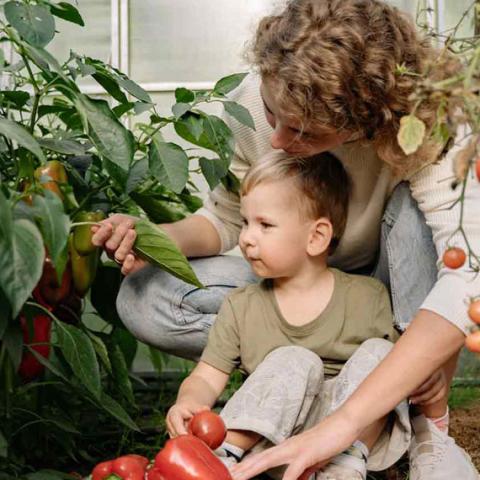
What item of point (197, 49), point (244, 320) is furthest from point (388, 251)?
point (197, 49)

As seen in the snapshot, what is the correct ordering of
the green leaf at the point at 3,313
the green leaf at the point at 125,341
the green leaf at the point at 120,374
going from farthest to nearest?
the green leaf at the point at 125,341
the green leaf at the point at 120,374
the green leaf at the point at 3,313

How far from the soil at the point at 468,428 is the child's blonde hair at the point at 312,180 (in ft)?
2.11

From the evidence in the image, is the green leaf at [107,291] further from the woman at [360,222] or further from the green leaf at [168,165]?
the green leaf at [168,165]

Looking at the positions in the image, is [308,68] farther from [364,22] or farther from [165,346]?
[165,346]

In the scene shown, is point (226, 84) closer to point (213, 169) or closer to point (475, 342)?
point (213, 169)

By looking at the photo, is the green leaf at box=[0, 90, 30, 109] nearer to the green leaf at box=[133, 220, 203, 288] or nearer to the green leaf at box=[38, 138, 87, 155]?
the green leaf at box=[38, 138, 87, 155]

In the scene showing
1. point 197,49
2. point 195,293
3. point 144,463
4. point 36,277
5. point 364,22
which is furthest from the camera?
point 197,49

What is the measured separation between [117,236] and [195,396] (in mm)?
323

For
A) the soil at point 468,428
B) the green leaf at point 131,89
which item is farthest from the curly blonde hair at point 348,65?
the soil at point 468,428

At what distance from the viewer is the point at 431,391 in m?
1.62

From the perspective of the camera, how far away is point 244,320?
1722 millimetres

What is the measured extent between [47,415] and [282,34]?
885 mm

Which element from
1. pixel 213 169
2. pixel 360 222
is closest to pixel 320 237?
pixel 360 222

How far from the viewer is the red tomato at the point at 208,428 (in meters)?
1.32
